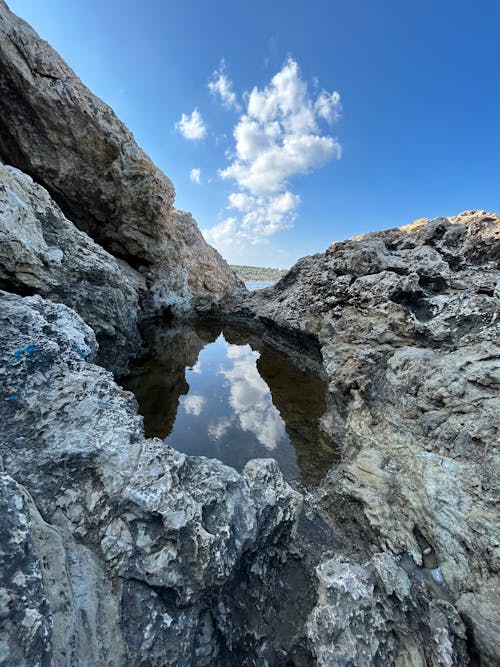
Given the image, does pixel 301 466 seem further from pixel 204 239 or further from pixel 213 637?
pixel 204 239

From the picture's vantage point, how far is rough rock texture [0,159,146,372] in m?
7.47

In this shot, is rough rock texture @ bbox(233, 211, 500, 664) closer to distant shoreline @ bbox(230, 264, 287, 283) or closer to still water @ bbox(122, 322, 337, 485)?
still water @ bbox(122, 322, 337, 485)

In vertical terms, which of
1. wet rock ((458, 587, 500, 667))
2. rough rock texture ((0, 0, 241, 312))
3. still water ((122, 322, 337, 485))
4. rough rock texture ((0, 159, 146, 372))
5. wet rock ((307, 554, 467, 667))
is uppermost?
rough rock texture ((0, 0, 241, 312))

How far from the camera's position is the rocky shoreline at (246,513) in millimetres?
2480

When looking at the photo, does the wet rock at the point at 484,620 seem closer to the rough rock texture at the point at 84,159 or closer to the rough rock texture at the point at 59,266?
the rough rock texture at the point at 59,266

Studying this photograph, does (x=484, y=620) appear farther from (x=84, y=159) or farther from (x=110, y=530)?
(x=84, y=159)

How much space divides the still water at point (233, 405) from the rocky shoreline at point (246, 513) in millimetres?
936

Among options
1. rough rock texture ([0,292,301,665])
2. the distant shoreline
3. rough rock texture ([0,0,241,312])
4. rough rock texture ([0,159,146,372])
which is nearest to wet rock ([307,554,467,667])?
rough rock texture ([0,292,301,665])

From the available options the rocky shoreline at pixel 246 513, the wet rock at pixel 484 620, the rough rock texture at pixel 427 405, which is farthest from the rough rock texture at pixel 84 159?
the wet rock at pixel 484 620

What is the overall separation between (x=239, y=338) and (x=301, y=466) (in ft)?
49.0

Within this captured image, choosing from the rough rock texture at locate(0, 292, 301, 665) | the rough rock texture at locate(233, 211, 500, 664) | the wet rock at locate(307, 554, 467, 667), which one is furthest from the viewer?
the rough rock texture at locate(233, 211, 500, 664)

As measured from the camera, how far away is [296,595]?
11.7 ft

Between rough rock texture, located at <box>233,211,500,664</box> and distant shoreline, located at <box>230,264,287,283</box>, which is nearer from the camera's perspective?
rough rock texture, located at <box>233,211,500,664</box>

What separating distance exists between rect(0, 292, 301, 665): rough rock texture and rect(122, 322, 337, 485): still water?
3.30 meters
